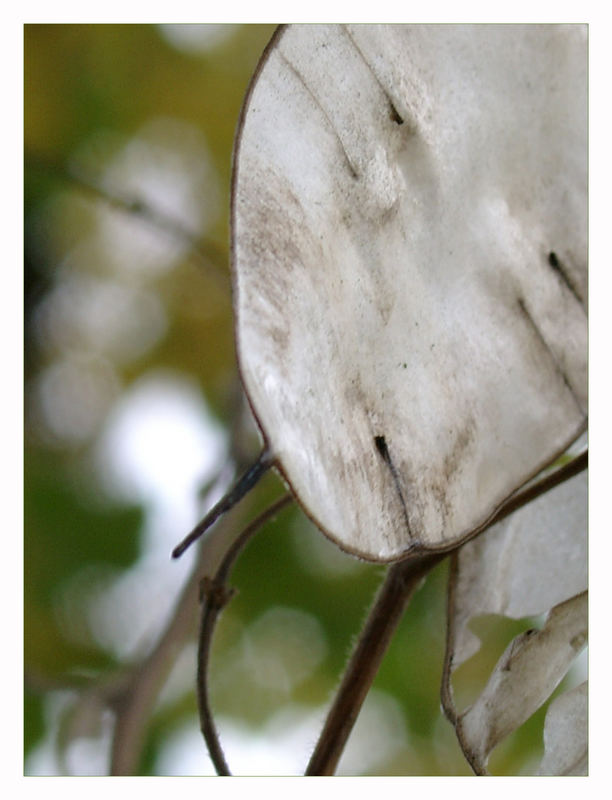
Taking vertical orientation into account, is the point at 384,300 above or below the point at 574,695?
above

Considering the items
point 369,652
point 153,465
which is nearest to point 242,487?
point 369,652

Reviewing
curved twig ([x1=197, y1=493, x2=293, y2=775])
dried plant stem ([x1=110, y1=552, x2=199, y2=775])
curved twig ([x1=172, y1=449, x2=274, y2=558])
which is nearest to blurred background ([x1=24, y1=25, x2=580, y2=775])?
dried plant stem ([x1=110, y1=552, x2=199, y2=775])

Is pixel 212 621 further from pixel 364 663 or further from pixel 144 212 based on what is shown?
pixel 144 212

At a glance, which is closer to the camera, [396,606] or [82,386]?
[396,606]
